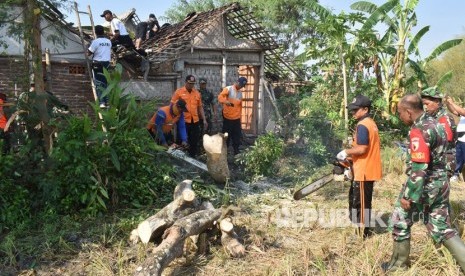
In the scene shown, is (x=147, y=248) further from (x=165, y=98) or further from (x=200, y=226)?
(x=165, y=98)

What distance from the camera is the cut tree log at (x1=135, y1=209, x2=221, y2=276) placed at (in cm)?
412

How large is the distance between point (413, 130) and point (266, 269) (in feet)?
6.19

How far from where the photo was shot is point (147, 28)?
1263 cm

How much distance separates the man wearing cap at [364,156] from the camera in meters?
5.01

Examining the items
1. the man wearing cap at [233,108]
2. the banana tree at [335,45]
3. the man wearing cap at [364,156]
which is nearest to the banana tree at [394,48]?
the banana tree at [335,45]

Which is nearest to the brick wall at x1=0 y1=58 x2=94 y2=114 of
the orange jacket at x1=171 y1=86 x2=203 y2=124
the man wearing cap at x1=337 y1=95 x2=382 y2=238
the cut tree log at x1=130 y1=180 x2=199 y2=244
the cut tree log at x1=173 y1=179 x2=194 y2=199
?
the orange jacket at x1=171 y1=86 x2=203 y2=124

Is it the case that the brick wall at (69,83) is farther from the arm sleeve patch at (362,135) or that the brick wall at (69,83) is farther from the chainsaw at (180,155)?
the arm sleeve patch at (362,135)

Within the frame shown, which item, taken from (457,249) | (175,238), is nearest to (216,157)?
(175,238)

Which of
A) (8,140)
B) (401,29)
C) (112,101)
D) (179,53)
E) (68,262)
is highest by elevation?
(401,29)

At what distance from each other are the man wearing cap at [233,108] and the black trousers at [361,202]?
4.26 m

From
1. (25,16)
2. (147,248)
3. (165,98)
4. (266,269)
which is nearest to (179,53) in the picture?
(165,98)

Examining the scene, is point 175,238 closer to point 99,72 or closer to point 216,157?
A: point 216,157

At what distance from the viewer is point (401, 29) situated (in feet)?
37.0

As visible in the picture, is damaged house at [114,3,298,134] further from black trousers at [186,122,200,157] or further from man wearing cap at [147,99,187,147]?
man wearing cap at [147,99,187,147]
